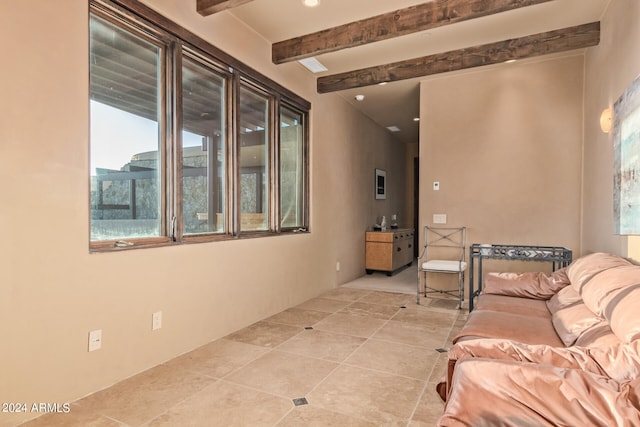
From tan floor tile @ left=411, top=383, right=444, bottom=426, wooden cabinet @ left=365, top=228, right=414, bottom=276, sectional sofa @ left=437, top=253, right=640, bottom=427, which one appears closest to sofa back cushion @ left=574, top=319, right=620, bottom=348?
sectional sofa @ left=437, top=253, right=640, bottom=427

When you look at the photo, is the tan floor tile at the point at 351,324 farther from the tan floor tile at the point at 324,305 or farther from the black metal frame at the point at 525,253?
the black metal frame at the point at 525,253

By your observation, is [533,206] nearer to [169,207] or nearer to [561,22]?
[561,22]

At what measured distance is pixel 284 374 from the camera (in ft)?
Result: 8.02

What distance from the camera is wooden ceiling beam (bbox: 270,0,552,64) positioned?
2799 mm

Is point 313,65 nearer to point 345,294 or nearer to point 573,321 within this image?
point 345,294

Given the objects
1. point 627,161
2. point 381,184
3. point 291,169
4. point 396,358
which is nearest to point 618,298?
point 627,161

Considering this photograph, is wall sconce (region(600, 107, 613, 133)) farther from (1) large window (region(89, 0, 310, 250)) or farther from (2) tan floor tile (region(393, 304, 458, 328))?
(1) large window (region(89, 0, 310, 250))

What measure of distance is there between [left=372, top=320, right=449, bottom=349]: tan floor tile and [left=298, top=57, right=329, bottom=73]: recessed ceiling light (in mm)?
3089

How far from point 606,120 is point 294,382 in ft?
10.6

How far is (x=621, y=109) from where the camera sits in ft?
8.52

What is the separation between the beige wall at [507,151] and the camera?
13.4 feet

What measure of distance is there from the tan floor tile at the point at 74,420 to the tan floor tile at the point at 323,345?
1301 millimetres

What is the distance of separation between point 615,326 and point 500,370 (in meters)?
0.83

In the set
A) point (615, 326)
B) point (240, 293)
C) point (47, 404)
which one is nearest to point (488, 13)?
point (615, 326)
